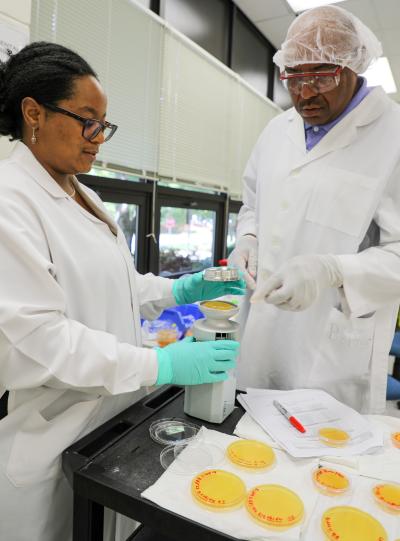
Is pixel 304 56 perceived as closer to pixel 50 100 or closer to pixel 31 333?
pixel 50 100

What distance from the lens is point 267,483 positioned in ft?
2.42

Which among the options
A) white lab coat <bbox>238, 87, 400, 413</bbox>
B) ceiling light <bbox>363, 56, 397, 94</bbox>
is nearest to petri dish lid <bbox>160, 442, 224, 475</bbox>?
white lab coat <bbox>238, 87, 400, 413</bbox>

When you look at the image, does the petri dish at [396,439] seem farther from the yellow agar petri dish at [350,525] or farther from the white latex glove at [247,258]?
the white latex glove at [247,258]

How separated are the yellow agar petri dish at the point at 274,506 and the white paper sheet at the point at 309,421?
129 mm

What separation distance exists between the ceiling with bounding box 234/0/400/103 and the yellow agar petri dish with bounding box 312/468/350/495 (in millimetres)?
3479

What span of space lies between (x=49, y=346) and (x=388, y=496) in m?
0.68

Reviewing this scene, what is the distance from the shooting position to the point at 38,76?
3.08 feet

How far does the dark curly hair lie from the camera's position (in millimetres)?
940

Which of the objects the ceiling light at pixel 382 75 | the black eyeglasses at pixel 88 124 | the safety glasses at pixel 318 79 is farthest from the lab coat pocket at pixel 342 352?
the ceiling light at pixel 382 75

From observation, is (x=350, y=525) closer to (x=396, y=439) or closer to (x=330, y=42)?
(x=396, y=439)

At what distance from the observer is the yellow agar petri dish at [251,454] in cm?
79

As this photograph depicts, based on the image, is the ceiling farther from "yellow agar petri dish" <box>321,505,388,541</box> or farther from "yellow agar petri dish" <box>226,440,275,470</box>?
"yellow agar petri dish" <box>321,505,388,541</box>

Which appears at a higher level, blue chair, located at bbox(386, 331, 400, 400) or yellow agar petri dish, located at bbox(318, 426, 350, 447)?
yellow agar petri dish, located at bbox(318, 426, 350, 447)

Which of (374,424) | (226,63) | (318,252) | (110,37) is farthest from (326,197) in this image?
(226,63)
